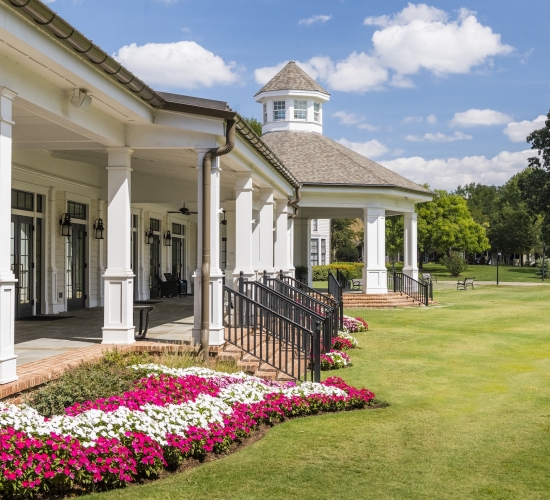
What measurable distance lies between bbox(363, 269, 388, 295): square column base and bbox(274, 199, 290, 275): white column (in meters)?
7.12

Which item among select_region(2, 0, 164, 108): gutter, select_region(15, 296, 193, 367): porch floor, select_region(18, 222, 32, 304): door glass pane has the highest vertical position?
select_region(2, 0, 164, 108): gutter

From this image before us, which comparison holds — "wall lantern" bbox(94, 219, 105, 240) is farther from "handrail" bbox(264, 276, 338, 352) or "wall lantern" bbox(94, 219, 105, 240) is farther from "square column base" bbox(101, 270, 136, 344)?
"square column base" bbox(101, 270, 136, 344)

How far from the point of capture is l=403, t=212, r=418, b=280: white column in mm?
27953

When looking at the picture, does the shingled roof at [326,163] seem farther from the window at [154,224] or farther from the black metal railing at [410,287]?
the window at [154,224]

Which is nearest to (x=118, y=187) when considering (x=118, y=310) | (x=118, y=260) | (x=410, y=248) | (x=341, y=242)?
(x=118, y=260)

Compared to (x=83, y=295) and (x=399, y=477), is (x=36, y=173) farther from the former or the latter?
(x=399, y=477)

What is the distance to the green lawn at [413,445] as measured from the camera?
5488mm

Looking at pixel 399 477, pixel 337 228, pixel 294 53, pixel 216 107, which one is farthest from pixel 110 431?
pixel 337 228

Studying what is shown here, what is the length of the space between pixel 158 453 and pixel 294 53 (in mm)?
30584

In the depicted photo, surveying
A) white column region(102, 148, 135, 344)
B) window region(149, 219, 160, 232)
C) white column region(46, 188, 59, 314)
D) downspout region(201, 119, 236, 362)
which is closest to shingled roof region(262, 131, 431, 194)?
window region(149, 219, 160, 232)

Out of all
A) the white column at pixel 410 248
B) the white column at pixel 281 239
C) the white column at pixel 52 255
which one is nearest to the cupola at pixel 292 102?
the white column at pixel 410 248

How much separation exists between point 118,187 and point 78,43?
3.29 m

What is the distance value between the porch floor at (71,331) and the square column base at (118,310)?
13.5 inches

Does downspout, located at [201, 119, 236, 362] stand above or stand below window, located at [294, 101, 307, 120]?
below
